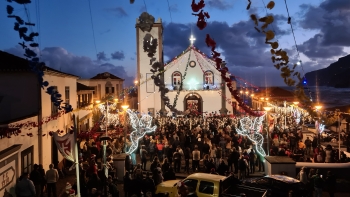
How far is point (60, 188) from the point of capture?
526 inches

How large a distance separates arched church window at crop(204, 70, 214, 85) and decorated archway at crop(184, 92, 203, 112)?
6.93 ft

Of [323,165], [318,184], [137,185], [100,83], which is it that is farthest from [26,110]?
[100,83]

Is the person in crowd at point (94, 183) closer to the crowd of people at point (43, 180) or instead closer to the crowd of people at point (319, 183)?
the crowd of people at point (43, 180)

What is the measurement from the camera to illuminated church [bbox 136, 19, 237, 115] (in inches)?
1625

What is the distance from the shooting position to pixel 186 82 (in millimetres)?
41938

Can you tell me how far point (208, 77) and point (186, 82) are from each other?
2921mm

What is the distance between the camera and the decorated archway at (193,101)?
41.6m

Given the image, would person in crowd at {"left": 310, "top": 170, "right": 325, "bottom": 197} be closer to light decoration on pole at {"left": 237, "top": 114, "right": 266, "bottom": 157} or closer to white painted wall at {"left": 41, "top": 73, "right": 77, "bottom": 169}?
light decoration on pole at {"left": 237, "top": 114, "right": 266, "bottom": 157}

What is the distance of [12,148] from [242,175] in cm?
901

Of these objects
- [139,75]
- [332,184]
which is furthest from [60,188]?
[139,75]

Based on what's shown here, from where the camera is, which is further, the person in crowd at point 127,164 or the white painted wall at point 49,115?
the white painted wall at point 49,115

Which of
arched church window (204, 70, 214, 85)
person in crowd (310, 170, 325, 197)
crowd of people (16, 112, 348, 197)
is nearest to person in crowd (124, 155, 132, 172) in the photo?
crowd of people (16, 112, 348, 197)

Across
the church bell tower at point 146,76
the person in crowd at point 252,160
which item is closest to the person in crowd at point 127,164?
the person in crowd at point 252,160

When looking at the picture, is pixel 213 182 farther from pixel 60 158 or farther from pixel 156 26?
pixel 156 26
